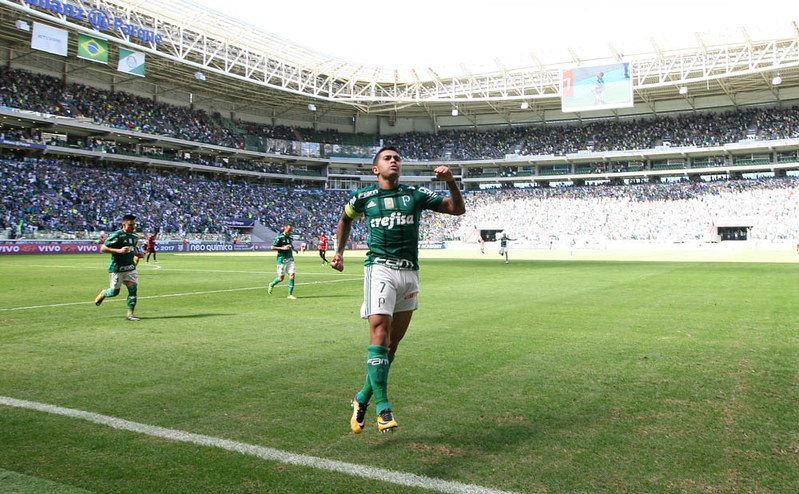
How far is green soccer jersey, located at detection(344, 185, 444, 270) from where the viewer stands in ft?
16.3

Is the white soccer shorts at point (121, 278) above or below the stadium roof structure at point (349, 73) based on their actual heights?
below

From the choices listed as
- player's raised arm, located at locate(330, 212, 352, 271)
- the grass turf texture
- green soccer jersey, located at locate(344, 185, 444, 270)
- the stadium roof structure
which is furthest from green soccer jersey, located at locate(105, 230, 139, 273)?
the stadium roof structure

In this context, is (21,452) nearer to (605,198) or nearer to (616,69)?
(616,69)

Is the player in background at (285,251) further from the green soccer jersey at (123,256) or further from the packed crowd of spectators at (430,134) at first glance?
the packed crowd of spectators at (430,134)

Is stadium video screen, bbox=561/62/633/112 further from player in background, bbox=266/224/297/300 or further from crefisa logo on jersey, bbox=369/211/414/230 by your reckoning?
crefisa logo on jersey, bbox=369/211/414/230

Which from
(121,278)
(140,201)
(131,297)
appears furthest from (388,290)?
(140,201)

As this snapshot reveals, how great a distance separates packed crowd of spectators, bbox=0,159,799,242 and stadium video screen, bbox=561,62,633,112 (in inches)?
734

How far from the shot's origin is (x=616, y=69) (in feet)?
163

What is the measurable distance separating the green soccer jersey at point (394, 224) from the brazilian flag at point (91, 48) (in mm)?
43197

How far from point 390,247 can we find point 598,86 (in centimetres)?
5032

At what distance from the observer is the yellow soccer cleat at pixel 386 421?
14.1ft

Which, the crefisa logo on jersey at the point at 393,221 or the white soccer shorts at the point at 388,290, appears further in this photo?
the crefisa logo on jersey at the point at 393,221

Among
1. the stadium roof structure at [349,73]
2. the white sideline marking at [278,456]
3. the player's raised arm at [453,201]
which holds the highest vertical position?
the stadium roof structure at [349,73]

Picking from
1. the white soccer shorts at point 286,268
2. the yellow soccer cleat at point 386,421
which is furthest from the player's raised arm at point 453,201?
the white soccer shorts at point 286,268
